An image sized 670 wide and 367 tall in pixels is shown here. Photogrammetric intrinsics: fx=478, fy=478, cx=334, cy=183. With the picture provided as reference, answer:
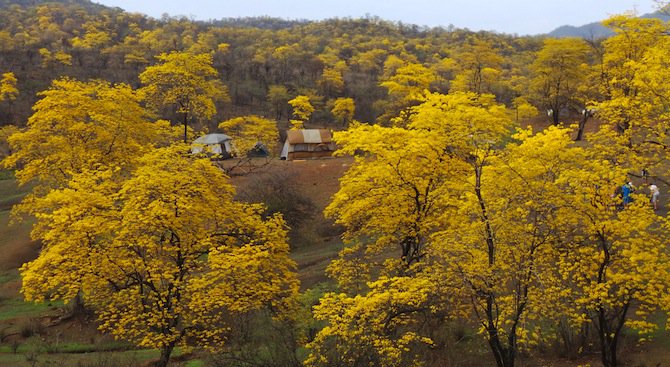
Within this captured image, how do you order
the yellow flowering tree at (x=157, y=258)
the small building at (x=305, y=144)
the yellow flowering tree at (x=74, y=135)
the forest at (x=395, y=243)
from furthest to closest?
the small building at (x=305, y=144), the yellow flowering tree at (x=74, y=135), the yellow flowering tree at (x=157, y=258), the forest at (x=395, y=243)

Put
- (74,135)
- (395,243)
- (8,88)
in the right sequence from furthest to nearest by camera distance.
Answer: (8,88)
(74,135)
(395,243)

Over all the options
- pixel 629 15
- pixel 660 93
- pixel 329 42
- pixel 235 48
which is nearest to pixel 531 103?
pixel 629 15

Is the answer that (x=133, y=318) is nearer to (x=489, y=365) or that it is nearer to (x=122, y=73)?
(x=489, y=365)

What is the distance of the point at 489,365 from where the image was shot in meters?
13.3

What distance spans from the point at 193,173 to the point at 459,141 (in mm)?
7592

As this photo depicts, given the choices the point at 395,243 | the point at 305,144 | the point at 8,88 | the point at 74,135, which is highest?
the point at 8,88

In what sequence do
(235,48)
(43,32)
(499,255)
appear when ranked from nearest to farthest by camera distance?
1. (499,255)
2. (43,32)
3. (235,48)

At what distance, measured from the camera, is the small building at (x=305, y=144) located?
5047 centimetres

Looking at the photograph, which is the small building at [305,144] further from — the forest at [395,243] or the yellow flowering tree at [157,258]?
the yellow flowering tree at [157,258]

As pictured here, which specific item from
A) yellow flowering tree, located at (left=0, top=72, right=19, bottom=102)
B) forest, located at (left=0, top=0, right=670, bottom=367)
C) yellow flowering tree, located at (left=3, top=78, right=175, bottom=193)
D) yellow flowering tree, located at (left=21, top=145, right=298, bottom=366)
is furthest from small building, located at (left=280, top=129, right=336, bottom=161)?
yellow flowering tree, located at (left=0, top=72, right=19, bottom=102)

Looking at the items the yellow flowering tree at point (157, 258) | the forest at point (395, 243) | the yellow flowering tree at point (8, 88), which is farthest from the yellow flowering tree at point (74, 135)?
the yellow flowering tree at point (8, 88)

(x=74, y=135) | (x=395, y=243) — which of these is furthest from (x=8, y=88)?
(x=395, y=243)

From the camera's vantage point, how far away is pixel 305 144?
5088cm

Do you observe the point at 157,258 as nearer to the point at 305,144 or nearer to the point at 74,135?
the point at 74,135
